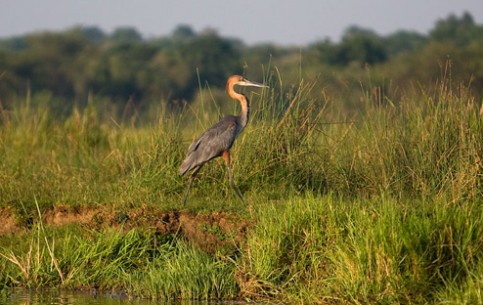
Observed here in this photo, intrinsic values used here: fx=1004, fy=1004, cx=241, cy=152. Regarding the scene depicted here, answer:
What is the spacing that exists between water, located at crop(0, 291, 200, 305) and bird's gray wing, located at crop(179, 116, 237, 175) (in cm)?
190

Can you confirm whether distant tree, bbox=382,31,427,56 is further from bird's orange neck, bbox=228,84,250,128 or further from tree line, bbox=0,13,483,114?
A: bird's orange neck, bbox=228,84,250,128

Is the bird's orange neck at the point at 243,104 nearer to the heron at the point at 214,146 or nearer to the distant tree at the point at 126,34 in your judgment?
the heron at the point at 214,146

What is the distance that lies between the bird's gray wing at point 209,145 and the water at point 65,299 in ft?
6.22

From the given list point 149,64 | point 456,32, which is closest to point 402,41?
point 456,32

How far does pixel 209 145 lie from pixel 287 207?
5.52ft

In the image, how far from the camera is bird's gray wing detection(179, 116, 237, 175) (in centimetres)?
881

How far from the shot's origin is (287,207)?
7.34m

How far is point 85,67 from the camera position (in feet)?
122

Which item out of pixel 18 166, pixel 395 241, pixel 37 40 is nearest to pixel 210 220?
pixel 395 241

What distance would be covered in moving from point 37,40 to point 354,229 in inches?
1409

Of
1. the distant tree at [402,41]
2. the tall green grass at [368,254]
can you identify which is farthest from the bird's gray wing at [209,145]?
the distant tree at [402,41]

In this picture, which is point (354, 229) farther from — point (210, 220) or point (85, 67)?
point (85, 67)

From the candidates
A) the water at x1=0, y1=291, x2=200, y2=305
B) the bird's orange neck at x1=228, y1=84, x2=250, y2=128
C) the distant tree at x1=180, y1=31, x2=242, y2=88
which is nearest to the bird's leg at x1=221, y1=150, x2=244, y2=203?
the bird's orange neck at x1=228, y1=84, x2=250, y2=128

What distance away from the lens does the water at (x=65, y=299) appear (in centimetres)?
695
